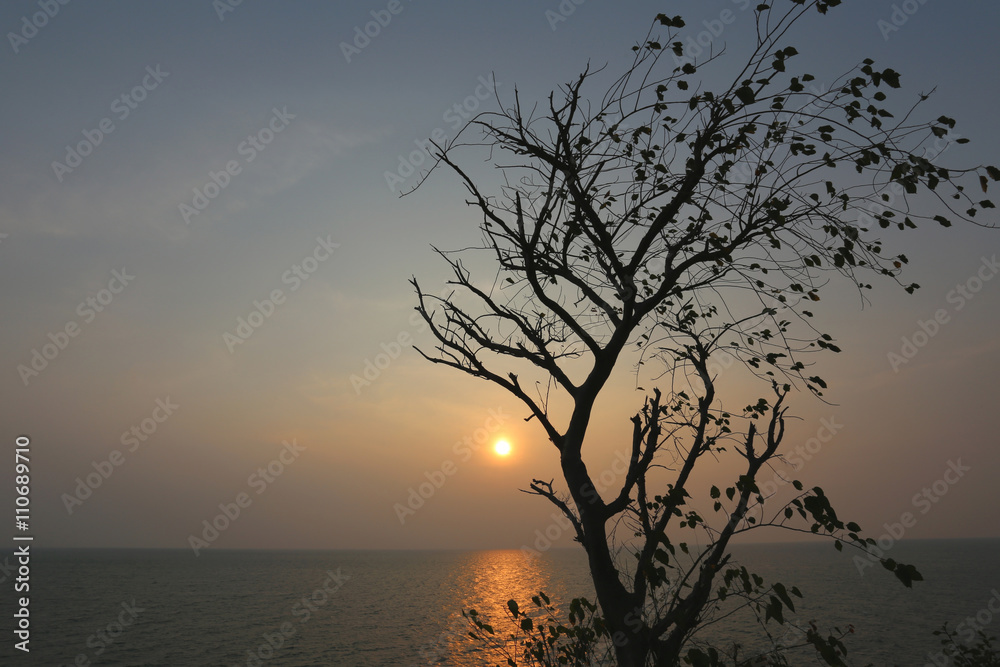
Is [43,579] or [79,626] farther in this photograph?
[43,579]

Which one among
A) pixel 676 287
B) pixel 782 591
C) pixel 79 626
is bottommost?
pixel 782 591

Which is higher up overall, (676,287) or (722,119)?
(722,119)

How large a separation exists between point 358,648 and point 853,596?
7938 cm

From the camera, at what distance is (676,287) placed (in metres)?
6.18

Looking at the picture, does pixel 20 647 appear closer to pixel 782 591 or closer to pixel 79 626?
pixel 79 626

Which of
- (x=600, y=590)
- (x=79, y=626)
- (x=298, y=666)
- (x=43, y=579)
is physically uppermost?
(x=43, y=579)

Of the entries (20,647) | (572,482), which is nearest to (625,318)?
(572,482)

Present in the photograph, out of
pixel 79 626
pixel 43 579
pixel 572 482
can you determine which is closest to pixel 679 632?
pixel 572 482

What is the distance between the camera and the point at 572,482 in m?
5.65

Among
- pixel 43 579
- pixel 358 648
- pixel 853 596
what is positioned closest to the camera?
pixel 358 648

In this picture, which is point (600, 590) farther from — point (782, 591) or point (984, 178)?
point (984, 178)

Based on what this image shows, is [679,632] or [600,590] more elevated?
[600,590]

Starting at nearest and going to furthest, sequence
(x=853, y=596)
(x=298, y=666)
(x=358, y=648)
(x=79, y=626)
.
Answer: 1. (x=298, y=666)
2. (x=358, y=648)
3. (x=79, y=626)
4. (x=853, y=596)

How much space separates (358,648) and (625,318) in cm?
5890
